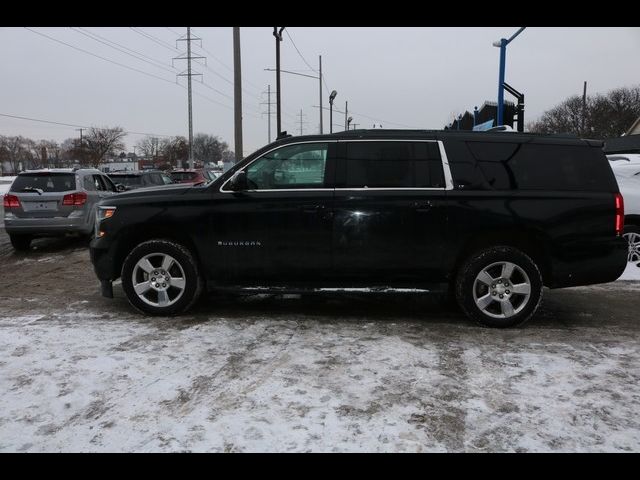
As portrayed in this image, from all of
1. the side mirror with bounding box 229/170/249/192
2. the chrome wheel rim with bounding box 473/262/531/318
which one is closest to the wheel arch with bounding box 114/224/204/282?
the side mirror with bounding box 229/170/249/192

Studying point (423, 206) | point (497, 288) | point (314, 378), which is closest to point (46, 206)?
point (423, 206)

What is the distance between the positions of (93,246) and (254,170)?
190 centimetres

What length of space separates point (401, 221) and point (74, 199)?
24.6ft

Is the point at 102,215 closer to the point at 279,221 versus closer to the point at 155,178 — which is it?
the point at 279,221

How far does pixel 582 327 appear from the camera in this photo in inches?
209

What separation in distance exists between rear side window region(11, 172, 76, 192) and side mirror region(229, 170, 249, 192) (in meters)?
6.30

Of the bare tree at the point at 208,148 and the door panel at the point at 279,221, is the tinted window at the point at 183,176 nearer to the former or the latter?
the door panel at the point at 279,221

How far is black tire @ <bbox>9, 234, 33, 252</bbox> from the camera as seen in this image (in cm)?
1038
